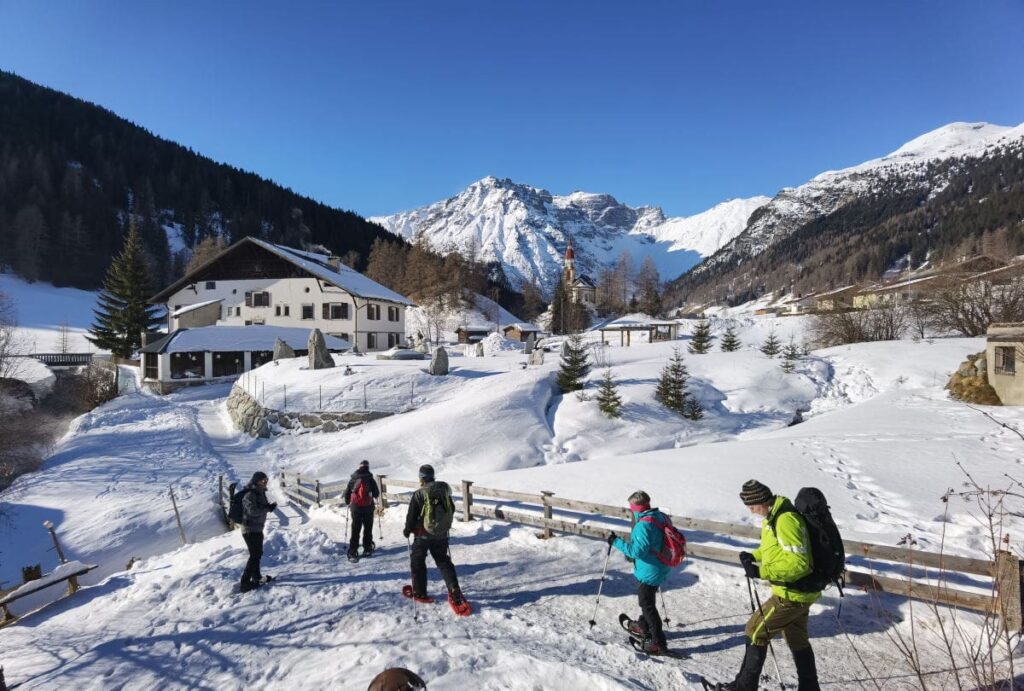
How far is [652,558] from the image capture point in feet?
16.8

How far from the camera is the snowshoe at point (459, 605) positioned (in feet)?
20.0

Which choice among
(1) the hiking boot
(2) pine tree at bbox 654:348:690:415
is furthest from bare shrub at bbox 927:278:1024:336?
(1) the hiking boot

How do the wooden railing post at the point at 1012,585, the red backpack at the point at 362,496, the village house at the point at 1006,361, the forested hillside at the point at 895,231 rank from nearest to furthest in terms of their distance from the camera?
the wooden railing post at the point at 1012,585 < the red backpack at the point at 362,496 < the village house at the point at 1006,361 < the forested hillside at the point at 895,231

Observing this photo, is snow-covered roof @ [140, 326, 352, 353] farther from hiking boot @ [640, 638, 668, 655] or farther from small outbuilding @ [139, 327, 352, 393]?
hiking boot @ [640, 638, 668, 655]

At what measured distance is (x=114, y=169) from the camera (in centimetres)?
10450

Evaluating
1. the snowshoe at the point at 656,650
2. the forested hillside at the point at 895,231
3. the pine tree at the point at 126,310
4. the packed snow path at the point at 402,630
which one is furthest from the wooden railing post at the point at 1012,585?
the forested hillside at the point at 895,231

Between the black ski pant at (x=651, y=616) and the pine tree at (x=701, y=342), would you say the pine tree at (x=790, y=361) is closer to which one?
the pine tree at (x=701, y=342)

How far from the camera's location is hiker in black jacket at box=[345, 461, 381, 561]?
8.45 meters

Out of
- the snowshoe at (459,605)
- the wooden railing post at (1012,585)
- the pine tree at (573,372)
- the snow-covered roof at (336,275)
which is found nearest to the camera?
the wooden railing post at (1012,585)

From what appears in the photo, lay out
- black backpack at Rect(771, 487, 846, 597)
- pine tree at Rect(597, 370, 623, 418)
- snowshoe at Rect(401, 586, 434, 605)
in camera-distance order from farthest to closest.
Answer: pine tree at Rect(597, 370, 623, 418)
snowshoe at Rect(401, 586, 434, 605)
black backpack at Rect(771, 487, 846, 597)

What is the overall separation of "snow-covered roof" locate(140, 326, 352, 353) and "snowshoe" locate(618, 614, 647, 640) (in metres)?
34.7

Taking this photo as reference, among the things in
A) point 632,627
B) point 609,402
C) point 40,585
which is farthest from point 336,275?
point 632,627

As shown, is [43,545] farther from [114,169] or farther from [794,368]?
→ [114,169]

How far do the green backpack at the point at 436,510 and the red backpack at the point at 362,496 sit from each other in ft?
9.22
